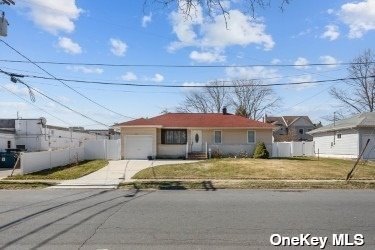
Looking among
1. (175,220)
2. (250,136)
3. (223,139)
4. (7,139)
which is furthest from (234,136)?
(7,139)

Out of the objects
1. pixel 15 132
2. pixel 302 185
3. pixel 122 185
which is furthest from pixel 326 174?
pixel 15 132

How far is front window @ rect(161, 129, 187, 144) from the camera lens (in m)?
37.9

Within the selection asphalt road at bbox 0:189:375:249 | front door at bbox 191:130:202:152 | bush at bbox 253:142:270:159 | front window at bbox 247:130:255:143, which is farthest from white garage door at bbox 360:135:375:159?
asphalt road at bbox 0:189:375:249

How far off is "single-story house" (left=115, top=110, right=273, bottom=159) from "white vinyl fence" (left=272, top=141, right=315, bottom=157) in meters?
3.06

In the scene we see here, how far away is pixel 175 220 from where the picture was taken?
1032 centimetres

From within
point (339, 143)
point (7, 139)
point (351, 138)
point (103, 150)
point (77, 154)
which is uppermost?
point (7, 139)

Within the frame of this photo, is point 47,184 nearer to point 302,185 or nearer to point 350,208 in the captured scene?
point 302,185

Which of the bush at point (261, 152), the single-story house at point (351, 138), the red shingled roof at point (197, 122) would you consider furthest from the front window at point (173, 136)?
the single-story house at point (351, 138)

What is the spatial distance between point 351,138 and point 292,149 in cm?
709

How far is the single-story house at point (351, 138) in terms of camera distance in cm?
3706

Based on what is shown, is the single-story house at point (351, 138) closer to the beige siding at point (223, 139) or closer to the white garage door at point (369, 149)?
the white garage door at point (369, 149)

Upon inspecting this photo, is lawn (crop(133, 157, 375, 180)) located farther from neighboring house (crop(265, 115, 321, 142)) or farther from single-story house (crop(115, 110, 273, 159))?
neighboring house (crop(265, 115, 321, 142))

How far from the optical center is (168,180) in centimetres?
2166

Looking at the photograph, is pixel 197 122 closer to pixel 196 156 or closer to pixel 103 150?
pixel 196 156
